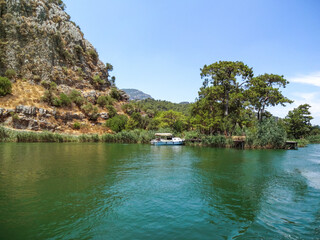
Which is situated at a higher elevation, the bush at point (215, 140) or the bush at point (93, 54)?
the bush at point (93, 54)

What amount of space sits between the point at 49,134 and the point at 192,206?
157 ft

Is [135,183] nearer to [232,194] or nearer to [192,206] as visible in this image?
[192,206]

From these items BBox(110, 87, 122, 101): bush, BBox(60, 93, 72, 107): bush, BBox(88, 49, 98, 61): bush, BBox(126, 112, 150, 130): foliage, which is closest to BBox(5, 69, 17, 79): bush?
BBox(60, 93, 72, 107): bush

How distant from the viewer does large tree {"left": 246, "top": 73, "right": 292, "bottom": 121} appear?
43.9 meters

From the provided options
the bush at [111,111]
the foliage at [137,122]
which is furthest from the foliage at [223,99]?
the bush at [111,111]

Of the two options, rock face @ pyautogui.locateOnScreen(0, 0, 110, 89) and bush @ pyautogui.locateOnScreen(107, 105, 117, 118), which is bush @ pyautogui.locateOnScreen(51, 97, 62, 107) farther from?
bush @ pyautogui.locateOnScreen(107, 105, 117, 118)

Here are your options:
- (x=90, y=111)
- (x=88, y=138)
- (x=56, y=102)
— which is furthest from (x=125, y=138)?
(x=56, y=102)

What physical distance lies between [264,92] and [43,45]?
76056 millimetres

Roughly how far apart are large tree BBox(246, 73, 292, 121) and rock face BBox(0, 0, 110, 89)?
220ft

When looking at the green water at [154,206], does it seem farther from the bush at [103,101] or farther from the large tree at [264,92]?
the bush at [103,101]

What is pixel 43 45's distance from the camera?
74875 mm

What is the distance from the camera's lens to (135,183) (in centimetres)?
1342

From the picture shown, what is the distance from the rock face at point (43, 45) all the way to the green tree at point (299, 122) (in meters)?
80.0

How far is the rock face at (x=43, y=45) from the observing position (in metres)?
68.4
